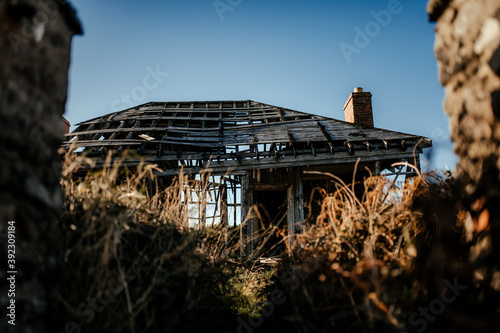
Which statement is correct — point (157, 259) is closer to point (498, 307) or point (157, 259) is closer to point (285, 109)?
point (498, 307)

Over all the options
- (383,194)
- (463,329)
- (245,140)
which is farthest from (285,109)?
(463,329)

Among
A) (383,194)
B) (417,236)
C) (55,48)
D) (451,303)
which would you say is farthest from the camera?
(383,194)

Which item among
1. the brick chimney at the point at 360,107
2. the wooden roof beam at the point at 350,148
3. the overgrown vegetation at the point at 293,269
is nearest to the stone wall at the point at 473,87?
the overgrown vegetation at the point at 293,269

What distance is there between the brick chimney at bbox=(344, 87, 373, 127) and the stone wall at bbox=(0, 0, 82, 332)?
10834 millimetres

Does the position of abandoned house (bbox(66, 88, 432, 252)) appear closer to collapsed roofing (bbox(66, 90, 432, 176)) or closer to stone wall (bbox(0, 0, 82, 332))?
collapsed roofing (bbox(66, 90, 432, 176))

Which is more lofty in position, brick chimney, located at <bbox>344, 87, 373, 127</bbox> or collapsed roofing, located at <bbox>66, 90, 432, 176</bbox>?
brick chimney, located at <bbox>344, 87, 373, 127</bbox>

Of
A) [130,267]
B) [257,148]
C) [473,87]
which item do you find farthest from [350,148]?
[130,267]

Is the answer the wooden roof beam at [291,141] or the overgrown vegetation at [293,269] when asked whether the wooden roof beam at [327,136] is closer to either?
the wooden roof beam at [291,141]

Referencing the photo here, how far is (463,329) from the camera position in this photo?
1.83m

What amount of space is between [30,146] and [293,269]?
267cm

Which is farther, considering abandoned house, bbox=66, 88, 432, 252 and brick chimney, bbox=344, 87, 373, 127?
brick chimney, bbox=344, 87, 373, 127

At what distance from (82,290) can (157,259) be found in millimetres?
632

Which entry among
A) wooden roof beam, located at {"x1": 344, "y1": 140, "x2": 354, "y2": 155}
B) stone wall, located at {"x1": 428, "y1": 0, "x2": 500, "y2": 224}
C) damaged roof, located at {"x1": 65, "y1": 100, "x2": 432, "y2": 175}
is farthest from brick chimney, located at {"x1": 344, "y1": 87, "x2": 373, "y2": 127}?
stone wall, located at {"x1": 428, "y1": 0, "x2": 500, "y2": 224}

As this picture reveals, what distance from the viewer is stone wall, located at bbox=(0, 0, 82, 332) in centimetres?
154
